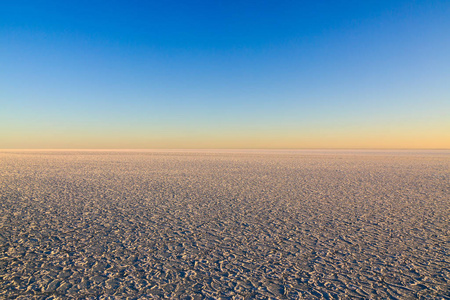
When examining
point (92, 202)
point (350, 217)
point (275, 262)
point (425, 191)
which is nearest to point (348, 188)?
point (425, 191)

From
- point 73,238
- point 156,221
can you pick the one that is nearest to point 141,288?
point 73,238

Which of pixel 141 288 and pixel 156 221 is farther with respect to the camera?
pixel 156 221

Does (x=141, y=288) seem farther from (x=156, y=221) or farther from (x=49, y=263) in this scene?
(x=156, y=221)

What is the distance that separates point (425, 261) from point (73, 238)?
14.6ft

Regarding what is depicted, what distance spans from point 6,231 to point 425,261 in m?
5.64

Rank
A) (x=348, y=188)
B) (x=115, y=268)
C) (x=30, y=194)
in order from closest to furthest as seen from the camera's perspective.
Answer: (x=115, y=268)
(x=30, y=194)
(x=348, y=188)

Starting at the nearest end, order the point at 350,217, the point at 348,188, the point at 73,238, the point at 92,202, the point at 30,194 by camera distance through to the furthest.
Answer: the point at 73,238
the point at 350,217
the point at 92,202
the point at 30,194
the point at 348,188

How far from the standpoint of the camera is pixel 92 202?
5.88 metres

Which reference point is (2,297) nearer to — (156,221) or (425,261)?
(156,221)

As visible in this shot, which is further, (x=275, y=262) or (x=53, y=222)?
(x=53, y=222)

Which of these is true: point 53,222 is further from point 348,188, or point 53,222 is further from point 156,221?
point 348,188

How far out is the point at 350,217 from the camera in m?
4.69

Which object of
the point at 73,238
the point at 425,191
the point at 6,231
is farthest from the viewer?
the point at 425,191

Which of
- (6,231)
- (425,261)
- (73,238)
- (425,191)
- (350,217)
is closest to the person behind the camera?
(425,261)
